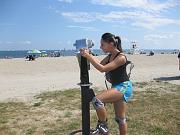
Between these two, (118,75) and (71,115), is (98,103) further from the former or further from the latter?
(71,115)

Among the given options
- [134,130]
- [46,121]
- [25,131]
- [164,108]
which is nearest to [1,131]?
[25,131]

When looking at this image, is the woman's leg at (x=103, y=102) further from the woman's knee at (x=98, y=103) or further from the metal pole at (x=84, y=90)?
the metal pole at (x=84, y=90)

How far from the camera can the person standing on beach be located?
523 cm

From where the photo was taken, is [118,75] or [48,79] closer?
[118,75]

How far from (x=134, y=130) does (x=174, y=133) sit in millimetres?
879

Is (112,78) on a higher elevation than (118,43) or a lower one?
lower

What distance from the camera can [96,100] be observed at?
5.18m

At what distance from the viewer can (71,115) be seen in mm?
10461

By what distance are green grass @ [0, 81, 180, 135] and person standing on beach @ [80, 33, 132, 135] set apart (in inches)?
116

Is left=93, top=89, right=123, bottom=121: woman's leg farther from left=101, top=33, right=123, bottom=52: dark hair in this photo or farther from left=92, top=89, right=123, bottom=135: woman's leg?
left=101, top=33, right=123, bottom=52: dark hair

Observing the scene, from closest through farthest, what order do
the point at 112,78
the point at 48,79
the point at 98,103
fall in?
1. the point at 98,103
2. the point at 112,78
3. the point at 48,79

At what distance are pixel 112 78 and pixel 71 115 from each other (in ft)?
16.8

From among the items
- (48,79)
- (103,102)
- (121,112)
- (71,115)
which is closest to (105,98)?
(103,102)

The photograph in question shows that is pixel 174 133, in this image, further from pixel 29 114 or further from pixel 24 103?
pixel 24 103
